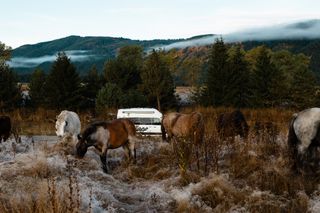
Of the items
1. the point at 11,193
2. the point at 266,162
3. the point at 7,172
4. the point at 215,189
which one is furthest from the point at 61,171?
the point at 266,162

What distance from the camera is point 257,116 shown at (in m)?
33.7

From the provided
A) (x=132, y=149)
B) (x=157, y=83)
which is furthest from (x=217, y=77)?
(x=132, y=149)

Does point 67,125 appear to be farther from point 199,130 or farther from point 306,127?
point 306,127

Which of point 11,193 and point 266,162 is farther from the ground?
point 11,193

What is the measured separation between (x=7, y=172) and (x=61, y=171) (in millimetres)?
1060

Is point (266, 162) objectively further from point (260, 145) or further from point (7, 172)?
point (7, 172)

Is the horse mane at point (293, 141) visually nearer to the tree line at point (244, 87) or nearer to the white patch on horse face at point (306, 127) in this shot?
the white patch on horse face at point (306, 127)

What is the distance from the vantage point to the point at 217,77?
1843 inches

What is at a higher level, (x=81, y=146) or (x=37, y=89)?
(x=81, y=146)

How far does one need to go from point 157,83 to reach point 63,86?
856cm

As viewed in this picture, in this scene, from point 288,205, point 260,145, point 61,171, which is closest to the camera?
point 288,205

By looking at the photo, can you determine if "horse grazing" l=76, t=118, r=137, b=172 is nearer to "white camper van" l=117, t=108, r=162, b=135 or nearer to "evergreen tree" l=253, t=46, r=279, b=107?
"white camper van" l=117, t=108, r=162, b=135

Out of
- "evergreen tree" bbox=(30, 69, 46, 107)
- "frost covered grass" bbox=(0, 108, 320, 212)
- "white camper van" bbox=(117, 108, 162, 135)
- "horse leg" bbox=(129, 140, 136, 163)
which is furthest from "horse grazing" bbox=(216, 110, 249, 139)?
"evergreen tree" bbox=(30, 69, 46, 107)

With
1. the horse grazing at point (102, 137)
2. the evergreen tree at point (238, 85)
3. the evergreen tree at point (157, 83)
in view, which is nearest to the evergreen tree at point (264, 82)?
the evergreen tree at point (238, 85)
